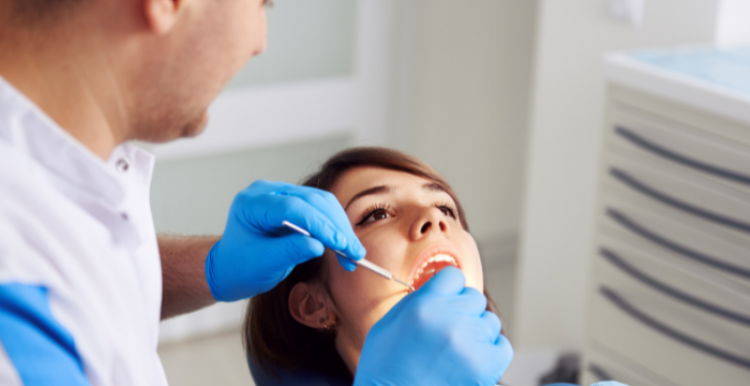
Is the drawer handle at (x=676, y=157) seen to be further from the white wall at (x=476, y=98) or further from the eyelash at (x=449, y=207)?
the white wall at (x=476, y=98)

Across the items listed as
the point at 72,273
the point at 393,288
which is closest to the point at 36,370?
the point at 72,273

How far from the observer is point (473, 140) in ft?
9.65

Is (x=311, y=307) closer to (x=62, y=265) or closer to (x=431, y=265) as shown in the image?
(x=431, y=265)

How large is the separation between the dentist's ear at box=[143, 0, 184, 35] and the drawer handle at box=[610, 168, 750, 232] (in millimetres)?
1206

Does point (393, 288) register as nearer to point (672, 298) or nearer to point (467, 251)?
point (467, 251)

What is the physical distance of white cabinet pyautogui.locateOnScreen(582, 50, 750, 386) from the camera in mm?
1515

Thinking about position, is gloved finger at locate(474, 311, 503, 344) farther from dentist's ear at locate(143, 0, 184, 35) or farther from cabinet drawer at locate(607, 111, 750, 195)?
cabinet drawer at locate(607, 111, 750, 195)

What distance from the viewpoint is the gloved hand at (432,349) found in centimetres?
93

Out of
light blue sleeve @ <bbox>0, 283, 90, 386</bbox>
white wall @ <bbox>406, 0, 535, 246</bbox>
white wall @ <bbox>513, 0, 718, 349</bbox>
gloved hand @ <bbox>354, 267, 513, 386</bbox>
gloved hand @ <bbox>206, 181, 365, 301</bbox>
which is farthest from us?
white wall @ <bbox>406, 0, 535, 246</bbox>

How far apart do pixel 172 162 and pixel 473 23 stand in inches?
49.1

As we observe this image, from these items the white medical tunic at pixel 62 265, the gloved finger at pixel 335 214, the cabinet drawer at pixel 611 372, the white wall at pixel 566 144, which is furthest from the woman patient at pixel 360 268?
the white wall at pixel 566 144

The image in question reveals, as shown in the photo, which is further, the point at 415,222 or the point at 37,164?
the point at 415,222

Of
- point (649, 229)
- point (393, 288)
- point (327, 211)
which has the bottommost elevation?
point (649, 229)

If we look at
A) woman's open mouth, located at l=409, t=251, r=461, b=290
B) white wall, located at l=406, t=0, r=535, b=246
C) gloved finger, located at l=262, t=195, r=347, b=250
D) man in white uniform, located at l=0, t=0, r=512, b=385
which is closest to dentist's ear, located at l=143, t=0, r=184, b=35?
man in white uniform, located at l=0, t=0, r=512, b=385
